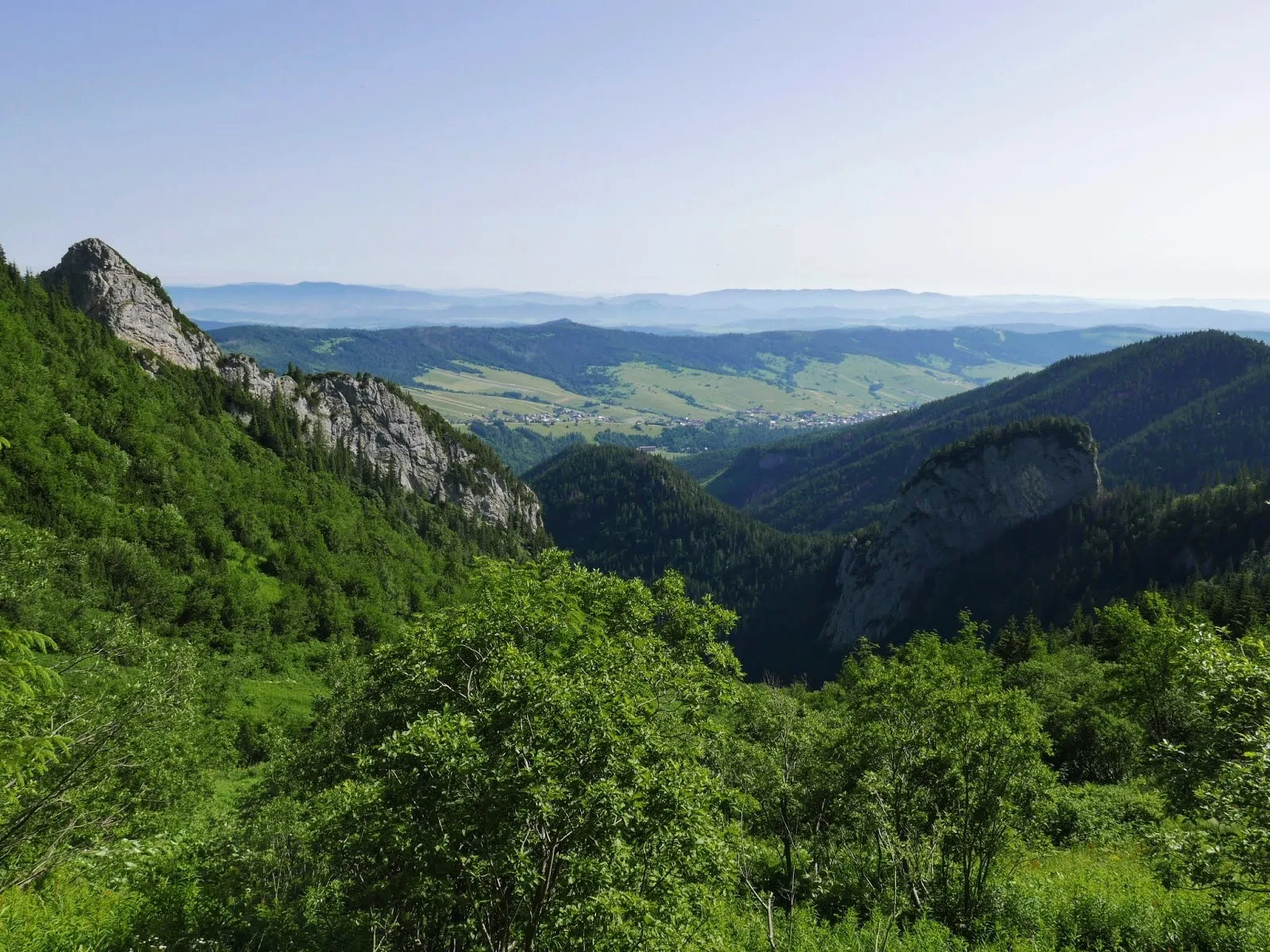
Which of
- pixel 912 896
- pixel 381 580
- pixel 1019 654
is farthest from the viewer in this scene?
pixel 381 580

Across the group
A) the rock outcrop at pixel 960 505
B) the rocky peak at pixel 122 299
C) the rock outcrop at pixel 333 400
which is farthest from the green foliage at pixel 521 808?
the rock outcrop at pixel 960 505

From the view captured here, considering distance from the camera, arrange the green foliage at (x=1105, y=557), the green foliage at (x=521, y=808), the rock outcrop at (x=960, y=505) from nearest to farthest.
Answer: the green foliage at (x=521, y=808) → the green foliage at (x=1105, y=557) → the rock outcrop at (x=960, y=505)

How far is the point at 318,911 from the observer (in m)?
18.3

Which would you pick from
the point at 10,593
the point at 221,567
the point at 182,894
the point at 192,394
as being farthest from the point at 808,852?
the point at 192,394

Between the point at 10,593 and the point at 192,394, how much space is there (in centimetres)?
9427

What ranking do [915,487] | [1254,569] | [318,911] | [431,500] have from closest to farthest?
[318,911], [1254,569], [431,500], [915,487]

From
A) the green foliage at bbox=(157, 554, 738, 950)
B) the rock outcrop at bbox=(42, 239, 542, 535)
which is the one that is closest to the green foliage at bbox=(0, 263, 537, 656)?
the rock outcrop at bbox=(42, 239, 542, 535)

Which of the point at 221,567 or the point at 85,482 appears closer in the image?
the point at 85,482

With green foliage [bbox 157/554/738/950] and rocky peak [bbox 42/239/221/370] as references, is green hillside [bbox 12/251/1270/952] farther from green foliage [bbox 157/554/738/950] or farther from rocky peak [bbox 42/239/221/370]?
rocky peak [bbox 42/239/221/370]

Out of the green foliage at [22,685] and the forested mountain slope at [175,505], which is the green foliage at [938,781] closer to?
the green foliage at [22,685]

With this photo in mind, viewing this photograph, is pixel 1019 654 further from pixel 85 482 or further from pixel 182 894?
pixel 85 482

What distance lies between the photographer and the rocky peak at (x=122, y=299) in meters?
103

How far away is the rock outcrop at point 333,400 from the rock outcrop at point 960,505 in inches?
3754

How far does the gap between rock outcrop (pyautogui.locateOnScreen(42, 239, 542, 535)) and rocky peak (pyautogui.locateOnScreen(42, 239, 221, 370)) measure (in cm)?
14
